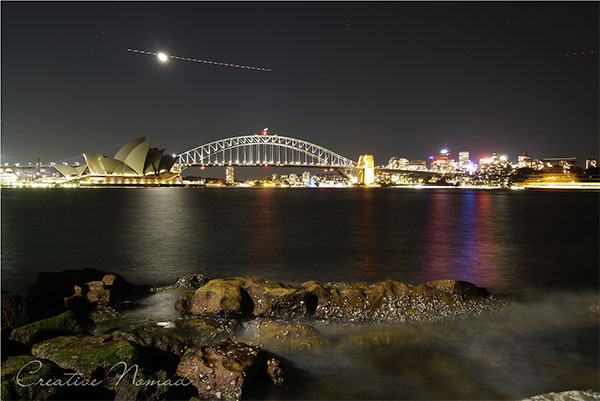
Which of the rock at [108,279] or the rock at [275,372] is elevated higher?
the rock at [108,279]

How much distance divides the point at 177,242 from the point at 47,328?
1043 centimetres

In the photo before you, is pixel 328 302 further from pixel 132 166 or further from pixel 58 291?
pixel 132 166

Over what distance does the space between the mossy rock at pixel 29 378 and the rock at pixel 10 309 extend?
4.68ft

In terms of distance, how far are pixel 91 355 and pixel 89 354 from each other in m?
0.03

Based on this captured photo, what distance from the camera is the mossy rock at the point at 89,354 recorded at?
3330 mm

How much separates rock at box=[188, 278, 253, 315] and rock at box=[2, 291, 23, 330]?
82.7 inches

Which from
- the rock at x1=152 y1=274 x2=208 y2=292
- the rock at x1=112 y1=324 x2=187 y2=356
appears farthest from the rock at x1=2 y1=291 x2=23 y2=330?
the rock at x1=152 y1=274 x2=208 y2=292

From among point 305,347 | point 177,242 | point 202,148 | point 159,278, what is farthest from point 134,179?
point 305,347

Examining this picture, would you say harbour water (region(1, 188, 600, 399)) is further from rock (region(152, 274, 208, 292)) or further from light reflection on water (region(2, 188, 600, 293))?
rock (region(152, 274, 208, 292))

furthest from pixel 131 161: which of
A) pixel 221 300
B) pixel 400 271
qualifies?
pixel 221 300

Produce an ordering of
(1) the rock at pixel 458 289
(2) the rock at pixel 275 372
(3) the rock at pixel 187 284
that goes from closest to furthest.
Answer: (2) the rock at pixel 275 372 < (1) the rock at pixel 458 289 < (3) the rock at pixel 187 284

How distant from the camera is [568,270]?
9.61m

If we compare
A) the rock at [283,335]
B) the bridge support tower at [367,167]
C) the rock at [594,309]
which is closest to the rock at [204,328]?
the rock at [283,335]

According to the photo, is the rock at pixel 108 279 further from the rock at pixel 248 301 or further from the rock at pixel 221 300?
the rock at pixel 221 300
